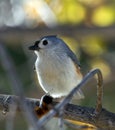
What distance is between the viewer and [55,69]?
3869mm

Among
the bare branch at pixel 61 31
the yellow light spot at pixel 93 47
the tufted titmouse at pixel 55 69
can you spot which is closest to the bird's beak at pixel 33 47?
the tufted titmouse at pixel 55 69

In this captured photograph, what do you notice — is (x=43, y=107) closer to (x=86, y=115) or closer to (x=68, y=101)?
(x=86, y=115)

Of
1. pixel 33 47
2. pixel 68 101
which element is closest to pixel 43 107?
pixel 68 101

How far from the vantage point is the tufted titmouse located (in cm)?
385

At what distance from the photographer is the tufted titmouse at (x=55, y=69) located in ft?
12.6

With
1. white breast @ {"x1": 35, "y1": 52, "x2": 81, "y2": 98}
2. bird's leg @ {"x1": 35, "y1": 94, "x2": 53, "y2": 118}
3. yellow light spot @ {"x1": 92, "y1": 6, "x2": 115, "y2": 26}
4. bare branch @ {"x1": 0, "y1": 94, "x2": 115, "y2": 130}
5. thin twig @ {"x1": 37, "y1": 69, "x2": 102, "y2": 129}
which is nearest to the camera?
thin twig @ {"x1": 37, "y1": 69, "x2": 102, "y2": 129}

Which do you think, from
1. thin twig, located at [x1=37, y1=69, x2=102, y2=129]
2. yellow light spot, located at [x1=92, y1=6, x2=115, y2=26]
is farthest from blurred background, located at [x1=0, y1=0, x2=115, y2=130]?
thin twig, located at [x1=37, y1=69, x2=102, y2=129]

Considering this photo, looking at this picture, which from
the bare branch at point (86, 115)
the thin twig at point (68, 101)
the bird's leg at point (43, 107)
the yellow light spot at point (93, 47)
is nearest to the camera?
the thin twig at point (68, 101)

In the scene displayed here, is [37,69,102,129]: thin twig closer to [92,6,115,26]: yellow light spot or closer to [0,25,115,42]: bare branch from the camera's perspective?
[0,25,115,42]: bare branch

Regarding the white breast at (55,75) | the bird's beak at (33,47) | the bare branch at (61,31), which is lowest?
the white breast at (55,75)

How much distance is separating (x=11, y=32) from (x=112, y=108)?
326 centimetres

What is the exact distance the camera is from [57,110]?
5.64ft

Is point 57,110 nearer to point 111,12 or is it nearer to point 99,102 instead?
point 99,102

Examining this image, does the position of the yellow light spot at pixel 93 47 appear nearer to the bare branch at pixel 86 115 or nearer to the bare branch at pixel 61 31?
the bare branch at pixel 61 31
